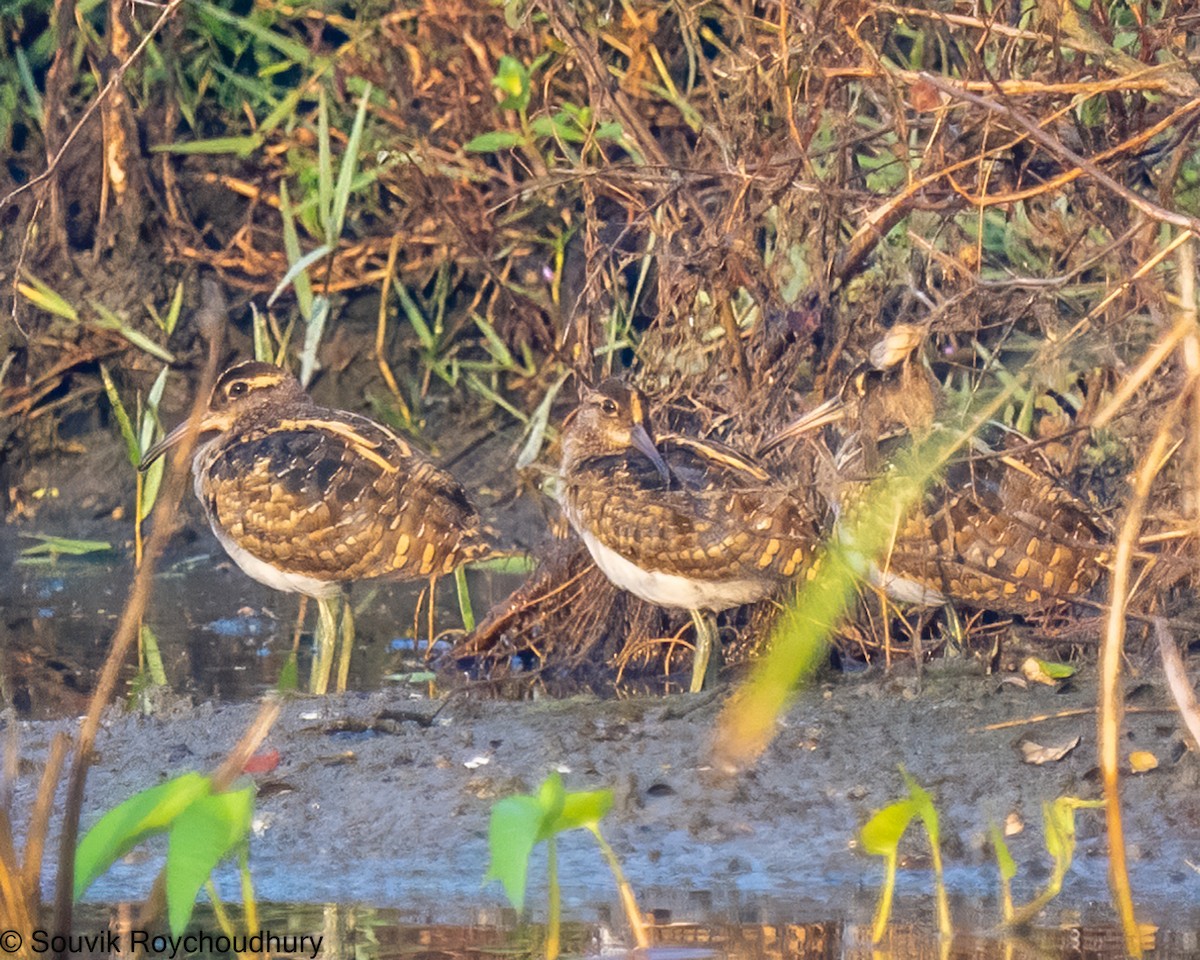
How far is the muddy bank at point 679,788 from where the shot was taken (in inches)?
155

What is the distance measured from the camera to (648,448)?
5.38m

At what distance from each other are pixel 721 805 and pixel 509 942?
906 millimetres

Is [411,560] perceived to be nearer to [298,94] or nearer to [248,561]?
[248,561]

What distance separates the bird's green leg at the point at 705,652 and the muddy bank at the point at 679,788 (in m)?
0.38

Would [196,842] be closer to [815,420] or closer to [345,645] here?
[815,420]

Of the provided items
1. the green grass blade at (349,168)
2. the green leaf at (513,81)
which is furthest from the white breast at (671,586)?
the green grass blade at (349,168)

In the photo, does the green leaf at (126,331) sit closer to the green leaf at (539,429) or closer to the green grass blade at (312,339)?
the green grass blade at (312,339)

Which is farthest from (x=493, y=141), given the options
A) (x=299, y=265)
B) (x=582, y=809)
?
(x=582, y=809)

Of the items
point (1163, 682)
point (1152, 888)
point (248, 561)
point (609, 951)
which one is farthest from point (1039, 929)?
point (248, 561)

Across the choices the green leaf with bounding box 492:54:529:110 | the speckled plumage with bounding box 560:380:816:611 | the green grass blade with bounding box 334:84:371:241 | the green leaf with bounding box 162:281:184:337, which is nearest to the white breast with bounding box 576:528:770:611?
the speckled plumage with bounding box 560:380:816:611

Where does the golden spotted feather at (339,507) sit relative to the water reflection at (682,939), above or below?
above

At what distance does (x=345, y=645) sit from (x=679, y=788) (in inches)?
69.5

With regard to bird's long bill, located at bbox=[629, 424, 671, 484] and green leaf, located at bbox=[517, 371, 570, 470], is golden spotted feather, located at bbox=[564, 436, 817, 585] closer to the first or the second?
bird's long bill, located at bbox=[629, 424, 671, 484]

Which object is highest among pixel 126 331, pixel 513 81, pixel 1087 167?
pixel 513 81
